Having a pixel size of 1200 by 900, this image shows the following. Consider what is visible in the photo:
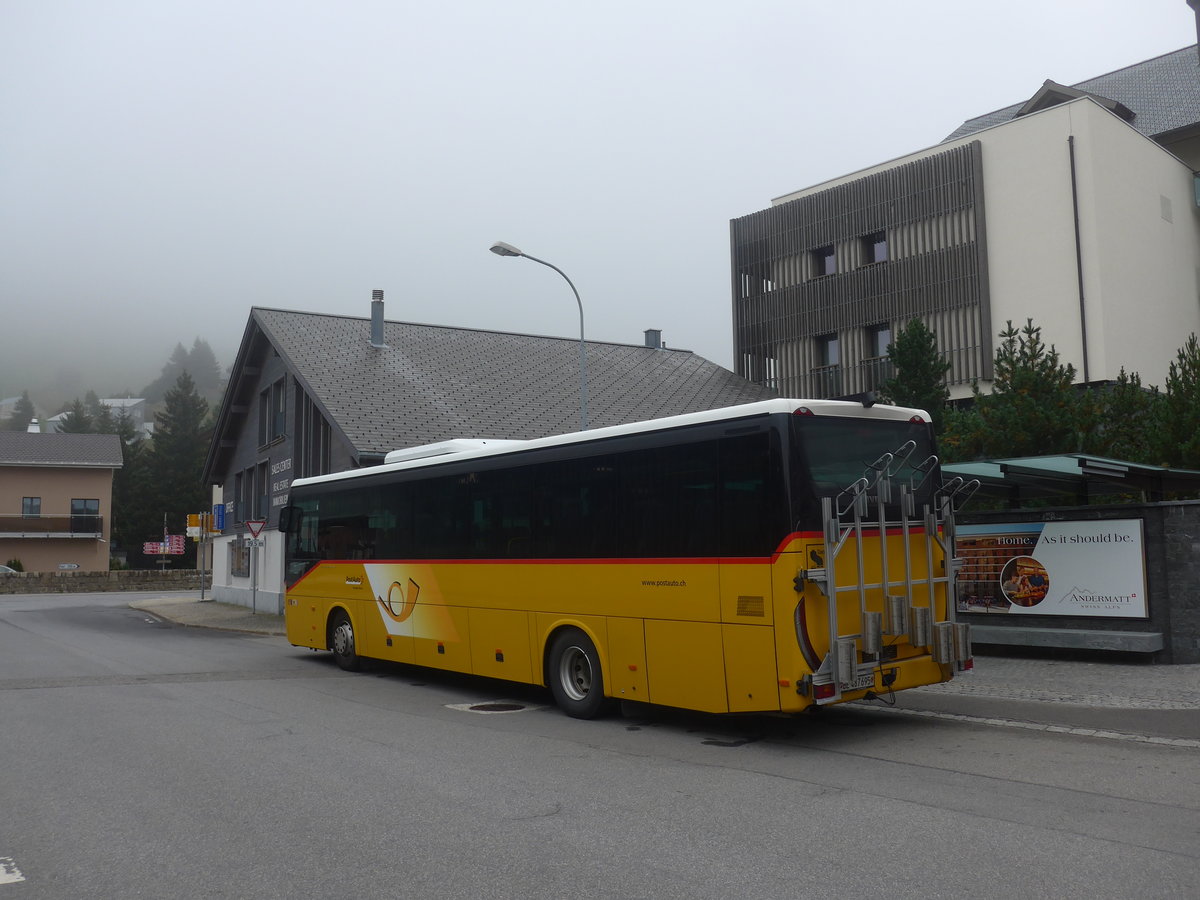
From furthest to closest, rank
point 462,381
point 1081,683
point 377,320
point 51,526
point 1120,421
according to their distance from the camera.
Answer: point 51,526 < point 377,320 < point 462,381 < point 1120,421 < point 1081,683

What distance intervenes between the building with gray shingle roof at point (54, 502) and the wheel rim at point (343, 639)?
201ft

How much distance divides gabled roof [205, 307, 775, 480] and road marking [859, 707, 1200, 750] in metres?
15.8

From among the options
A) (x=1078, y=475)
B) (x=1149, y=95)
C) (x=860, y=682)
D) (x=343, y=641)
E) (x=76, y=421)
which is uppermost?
(x=1149, y=95)

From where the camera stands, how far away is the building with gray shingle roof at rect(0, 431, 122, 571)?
226 ft

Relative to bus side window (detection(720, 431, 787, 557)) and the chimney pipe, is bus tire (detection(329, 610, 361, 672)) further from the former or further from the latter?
the chimney pipe

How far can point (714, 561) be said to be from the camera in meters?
9.46

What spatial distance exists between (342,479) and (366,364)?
46.2 feet

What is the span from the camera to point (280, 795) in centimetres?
728

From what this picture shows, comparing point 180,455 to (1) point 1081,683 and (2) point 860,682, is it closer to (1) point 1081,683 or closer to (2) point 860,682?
(1) point 1081,683

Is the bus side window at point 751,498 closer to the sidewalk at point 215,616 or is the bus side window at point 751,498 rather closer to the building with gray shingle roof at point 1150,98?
the sidewalk at point 215,616

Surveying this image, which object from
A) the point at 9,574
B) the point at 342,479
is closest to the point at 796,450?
the point at 342,479

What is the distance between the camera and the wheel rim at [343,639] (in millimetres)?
15938

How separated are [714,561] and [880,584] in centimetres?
149

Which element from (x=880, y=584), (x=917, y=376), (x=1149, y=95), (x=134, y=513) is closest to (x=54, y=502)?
(x=134, y=513)
